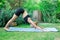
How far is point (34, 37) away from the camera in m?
6.18

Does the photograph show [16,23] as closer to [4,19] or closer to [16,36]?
[4,19]

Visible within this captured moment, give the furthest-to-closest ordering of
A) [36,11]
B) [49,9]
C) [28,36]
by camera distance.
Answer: [36,11]
[49,9]
[28,36]

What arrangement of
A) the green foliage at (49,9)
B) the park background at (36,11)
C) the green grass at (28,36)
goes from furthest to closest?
the green foliage at (49,9) → the park background at (36,11) → the green grass at (28,36)

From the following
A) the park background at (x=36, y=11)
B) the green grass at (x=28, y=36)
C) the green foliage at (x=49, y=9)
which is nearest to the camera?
the green grass at (x=28, y=36)

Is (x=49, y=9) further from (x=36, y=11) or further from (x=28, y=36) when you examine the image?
(x=28, y=36)

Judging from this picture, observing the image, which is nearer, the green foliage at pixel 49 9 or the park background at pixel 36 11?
the park background at pixel 36 11

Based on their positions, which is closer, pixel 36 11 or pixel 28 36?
pixel 28 36

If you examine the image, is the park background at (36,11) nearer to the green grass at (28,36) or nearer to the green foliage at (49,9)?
the green foliage at (49,9)

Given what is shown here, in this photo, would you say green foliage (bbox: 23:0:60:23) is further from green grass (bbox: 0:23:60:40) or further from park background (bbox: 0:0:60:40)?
green grass (bbox: 0:23:60:40)

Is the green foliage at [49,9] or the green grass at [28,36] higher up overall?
the green foliage at [49,9]


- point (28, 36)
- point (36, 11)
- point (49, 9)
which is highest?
point (49, 9)

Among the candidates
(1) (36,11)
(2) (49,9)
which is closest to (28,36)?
(2) (49,9)

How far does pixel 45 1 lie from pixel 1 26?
286cm

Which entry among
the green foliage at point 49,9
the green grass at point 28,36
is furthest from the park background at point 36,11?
the green grass at point 28,36
